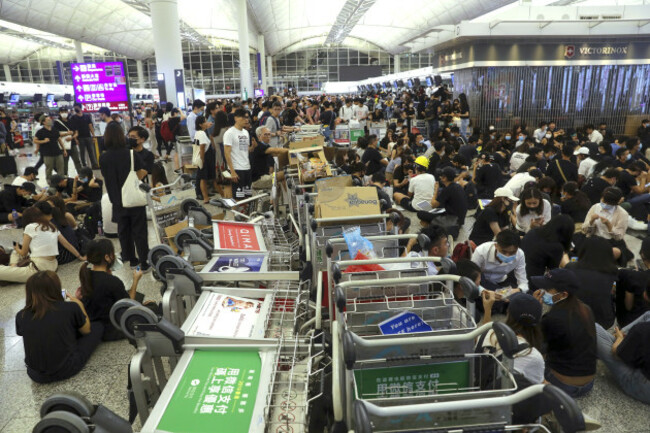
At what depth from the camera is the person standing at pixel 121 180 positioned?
5.64 m

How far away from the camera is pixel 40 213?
18.9ft

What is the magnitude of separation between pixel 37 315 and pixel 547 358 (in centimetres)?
389

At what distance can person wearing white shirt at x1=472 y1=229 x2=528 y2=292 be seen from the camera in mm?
4574

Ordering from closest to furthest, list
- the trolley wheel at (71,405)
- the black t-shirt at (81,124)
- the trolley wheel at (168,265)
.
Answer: the trolley wheel at (71,405), the trolley wheel at (168,265), the black t-shirt at (81,124)

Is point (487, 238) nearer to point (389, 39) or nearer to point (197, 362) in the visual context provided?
point (197, 362)

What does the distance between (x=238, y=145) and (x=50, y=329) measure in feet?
15.1

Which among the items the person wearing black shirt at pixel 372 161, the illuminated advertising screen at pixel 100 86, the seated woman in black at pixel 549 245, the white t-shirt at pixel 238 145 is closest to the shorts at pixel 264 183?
the white t-shirt at pixel 238 145

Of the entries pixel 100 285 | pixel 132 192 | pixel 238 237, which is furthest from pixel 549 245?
pixel 132 192

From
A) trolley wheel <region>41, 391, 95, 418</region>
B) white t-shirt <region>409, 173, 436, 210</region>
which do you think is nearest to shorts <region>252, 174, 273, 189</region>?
white t-shirt <region>409, 173, 436, 210</region>

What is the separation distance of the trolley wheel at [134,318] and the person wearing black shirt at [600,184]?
6.72 metres

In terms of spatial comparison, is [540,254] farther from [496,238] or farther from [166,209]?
[166,209]

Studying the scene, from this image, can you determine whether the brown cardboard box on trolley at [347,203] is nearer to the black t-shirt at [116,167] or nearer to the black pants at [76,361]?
the black pants at [76,361]

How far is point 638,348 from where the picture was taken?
11.8 feet

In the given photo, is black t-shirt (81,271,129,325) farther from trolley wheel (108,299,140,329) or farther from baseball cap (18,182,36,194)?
baseball cap (18,182,36,194)
